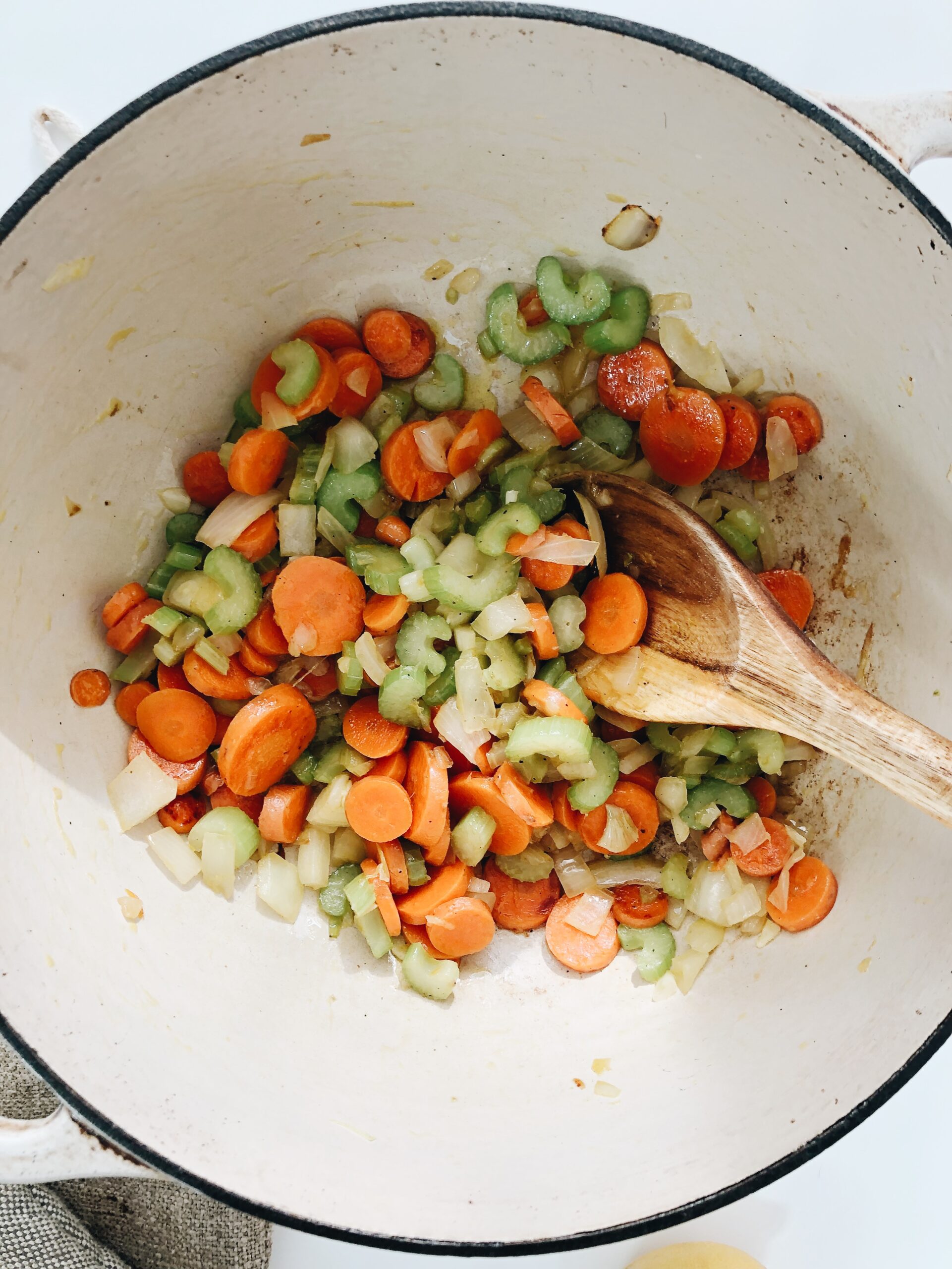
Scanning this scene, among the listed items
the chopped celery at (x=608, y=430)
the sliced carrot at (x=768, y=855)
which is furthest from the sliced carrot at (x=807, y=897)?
the chopped celery at (x=608, y=430)

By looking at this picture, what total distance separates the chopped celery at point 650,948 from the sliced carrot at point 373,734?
23.1 inches

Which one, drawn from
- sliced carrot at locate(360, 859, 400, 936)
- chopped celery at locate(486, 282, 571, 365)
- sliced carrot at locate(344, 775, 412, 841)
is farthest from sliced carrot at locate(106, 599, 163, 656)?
chopped celery at locate(486, 282, 571, 365)

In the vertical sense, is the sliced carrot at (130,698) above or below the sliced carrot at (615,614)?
above

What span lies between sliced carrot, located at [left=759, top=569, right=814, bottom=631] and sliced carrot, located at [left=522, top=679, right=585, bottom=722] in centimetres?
45

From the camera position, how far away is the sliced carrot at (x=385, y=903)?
181 centimetres

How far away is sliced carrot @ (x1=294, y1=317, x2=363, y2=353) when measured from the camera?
70.7 inches

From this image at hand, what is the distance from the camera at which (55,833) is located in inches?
64.2

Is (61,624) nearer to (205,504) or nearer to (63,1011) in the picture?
(205,504)

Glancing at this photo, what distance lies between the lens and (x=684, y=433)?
5.90 ft

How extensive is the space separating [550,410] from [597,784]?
714 mm

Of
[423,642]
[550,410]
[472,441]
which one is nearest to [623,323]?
[550,410]

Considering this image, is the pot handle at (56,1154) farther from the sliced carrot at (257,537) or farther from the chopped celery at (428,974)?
the sliced carrot at (257,537)

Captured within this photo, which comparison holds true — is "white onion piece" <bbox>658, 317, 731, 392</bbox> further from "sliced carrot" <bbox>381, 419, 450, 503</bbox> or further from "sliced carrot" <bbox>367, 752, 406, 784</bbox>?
"sliced carrot" <bbox>367, 752, 406, 784</bbox>

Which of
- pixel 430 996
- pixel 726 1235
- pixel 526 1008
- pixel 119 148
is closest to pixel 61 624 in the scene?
pixel 119 148
